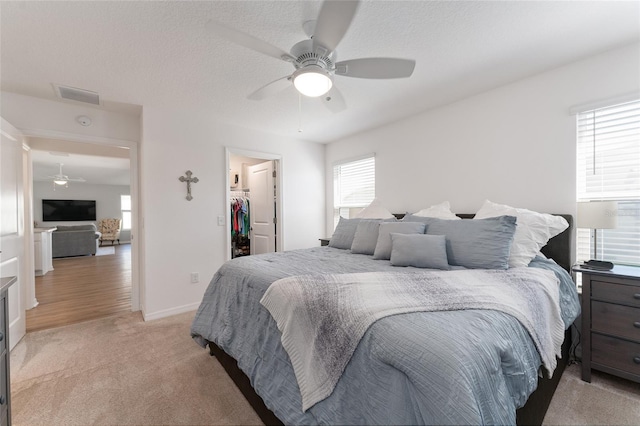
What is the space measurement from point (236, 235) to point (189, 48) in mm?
3461

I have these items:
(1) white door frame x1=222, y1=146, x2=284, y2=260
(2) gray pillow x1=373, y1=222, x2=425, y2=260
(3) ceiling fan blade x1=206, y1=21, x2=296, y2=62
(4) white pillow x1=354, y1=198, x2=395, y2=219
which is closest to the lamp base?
(2) gray pillow x1=373, y1=222, x2=425, y2=260

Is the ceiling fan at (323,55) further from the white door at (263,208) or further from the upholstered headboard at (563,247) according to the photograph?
the white door at (263,208)

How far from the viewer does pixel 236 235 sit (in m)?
5.01

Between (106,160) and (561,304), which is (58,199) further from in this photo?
(561,304)

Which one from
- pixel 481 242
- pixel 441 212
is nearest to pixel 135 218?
pixel 441 212

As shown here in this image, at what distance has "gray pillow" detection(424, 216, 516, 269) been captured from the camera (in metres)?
1.92

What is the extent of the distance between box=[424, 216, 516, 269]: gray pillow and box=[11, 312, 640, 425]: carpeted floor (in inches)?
35.3

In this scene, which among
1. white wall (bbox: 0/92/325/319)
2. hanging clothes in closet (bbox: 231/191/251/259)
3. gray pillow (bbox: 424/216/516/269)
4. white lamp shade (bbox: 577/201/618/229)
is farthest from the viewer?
hanging clothes in closet (bbox: 231/191/251/259)

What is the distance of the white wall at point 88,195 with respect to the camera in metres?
8.98

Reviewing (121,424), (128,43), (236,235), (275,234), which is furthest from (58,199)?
(121,424)

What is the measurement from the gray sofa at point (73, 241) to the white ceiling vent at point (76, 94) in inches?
241

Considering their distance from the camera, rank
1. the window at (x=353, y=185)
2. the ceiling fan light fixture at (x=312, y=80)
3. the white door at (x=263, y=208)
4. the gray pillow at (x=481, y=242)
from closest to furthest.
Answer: the ceiling fan light fixture at (x=312, y=80), the gray pillow at (x=481, y=242), the window at (x=353, y=185), the white door at (x=263, y=208)

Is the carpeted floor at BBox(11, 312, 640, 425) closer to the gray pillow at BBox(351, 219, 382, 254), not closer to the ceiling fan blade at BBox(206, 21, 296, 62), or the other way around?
the gray pillow at BBox(351, 219, 382, 254)

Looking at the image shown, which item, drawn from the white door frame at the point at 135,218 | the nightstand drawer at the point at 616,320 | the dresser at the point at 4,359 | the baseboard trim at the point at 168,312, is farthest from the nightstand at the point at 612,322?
the white door frame at the point at 135,218
